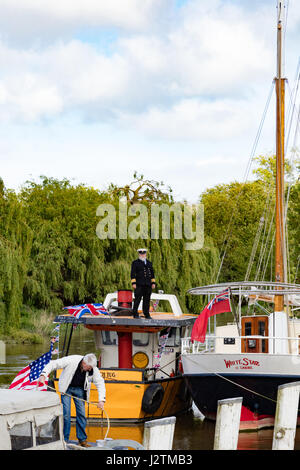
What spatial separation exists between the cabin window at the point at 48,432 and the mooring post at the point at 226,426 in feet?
9.51

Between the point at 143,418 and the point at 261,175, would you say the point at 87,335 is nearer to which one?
the point at 143,418

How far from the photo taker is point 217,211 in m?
71.1

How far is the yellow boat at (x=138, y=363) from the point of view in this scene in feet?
62.1

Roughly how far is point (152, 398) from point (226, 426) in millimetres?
6575

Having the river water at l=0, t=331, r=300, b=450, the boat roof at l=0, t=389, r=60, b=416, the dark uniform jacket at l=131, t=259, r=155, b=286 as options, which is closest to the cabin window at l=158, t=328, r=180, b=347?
the river water at l=0, t=331, r=300, b=450

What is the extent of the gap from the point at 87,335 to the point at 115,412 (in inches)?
948

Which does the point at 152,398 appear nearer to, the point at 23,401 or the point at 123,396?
the point at 123,396

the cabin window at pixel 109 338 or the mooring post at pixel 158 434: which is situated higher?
the cabin window at pixel 109 338

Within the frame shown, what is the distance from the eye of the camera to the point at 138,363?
20812 mm

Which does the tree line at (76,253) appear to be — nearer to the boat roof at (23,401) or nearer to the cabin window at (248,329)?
the cabin window at (248,329)

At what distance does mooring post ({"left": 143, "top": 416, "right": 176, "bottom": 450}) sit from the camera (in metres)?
11.0

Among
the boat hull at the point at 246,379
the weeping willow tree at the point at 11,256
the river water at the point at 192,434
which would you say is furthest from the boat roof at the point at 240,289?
the weeping willow tree at the point at 11,256

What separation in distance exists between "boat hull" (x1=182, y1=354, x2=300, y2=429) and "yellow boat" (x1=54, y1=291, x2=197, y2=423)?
3.57ft

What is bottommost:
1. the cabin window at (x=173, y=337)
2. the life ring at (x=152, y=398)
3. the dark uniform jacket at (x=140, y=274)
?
the life ring at (x=152, y=398)
